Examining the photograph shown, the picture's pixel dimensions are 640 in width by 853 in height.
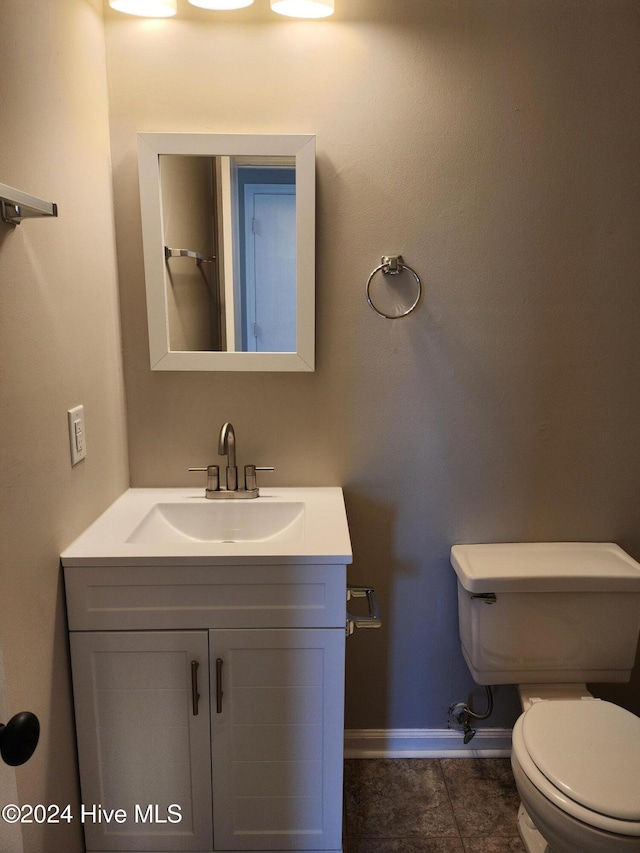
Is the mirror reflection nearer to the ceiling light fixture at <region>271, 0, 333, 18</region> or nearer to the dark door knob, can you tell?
the ceiling light fixture at <region>271, 0, 333, 18</region>

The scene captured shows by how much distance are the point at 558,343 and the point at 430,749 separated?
132 cm

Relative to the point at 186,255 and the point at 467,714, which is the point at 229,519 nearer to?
the point at 186,255

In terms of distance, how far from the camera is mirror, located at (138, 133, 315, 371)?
1.57m

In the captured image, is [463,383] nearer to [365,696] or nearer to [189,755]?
[365,696]

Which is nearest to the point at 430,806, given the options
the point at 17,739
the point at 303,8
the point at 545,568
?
the point at 545,568

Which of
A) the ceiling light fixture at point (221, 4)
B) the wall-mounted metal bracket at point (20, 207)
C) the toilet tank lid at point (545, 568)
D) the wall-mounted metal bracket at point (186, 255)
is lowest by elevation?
the toilet tank lid at point (545, 568)

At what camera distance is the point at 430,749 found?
1.92m

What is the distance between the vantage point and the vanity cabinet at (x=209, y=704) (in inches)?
52.8

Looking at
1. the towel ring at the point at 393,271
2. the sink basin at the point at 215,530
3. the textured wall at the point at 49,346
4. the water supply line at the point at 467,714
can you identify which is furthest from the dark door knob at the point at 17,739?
the water supply line at the point at 467,714

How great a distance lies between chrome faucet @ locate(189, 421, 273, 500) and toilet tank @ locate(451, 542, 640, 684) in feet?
2.05

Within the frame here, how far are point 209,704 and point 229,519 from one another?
0.47m

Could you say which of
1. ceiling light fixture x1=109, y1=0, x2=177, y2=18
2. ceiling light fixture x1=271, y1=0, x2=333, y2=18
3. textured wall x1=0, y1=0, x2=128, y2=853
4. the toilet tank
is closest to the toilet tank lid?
the toilet tank

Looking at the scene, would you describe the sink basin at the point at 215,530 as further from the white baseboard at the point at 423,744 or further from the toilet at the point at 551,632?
the white baseboard at the point at 423,744

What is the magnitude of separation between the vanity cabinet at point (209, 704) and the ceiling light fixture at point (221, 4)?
1.35 metres
